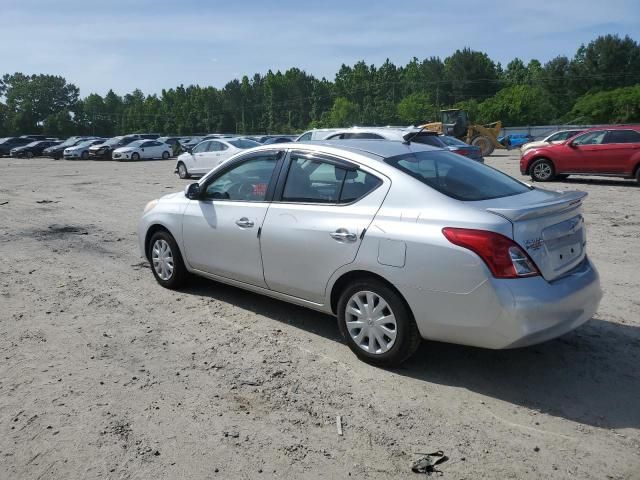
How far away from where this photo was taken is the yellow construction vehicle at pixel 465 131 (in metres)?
32.7

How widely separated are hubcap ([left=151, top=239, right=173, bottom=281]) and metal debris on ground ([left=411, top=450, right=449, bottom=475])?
3.76m

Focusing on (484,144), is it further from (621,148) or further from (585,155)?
(621,148)

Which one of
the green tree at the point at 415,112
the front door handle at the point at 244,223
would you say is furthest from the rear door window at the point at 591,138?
the green tree at the point at 415,112

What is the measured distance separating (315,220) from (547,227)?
1710 mm

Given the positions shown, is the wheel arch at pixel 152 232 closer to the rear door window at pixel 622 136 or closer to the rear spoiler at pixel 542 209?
the rear spoiler at pixel 542 209

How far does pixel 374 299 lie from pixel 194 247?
7.51 ft

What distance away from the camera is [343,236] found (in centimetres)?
412

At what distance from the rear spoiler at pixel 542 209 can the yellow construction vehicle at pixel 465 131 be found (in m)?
29.0

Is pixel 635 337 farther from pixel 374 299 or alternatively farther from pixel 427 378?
pixel 374 299

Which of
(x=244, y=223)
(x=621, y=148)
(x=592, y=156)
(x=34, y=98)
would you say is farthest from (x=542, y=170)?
(x=34, y=98)

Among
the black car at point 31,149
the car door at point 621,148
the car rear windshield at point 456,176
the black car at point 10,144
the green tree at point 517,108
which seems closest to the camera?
the car rear windshield at point 456,176

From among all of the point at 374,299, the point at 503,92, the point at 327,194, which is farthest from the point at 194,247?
the point at 503,92

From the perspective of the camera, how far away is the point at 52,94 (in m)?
116

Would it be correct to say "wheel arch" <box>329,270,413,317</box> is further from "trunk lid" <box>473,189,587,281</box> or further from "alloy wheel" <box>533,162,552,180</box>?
"alloy wheel" <box>533,162,552,180</box>
